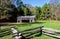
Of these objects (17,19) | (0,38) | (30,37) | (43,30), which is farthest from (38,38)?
(17,19)

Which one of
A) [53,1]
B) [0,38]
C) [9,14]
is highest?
[53,1]

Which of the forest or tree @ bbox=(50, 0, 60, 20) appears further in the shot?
tree @ bbox=(50, 0, 60, 20)

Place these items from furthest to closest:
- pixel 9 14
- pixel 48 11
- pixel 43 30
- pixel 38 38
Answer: pixel 48 11
pixel 9 14
pixel 43 30
pixel 38 38

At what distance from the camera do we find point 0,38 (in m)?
10.5

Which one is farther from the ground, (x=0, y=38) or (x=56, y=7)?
(x=56, y=7)

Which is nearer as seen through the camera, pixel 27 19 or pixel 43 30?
pixel 43 30

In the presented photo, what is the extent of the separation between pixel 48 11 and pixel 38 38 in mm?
38885

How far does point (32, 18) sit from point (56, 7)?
915 cm

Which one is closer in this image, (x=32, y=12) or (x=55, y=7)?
(x=55, y=7)

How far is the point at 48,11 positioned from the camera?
158ft

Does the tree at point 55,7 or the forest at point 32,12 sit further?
the tree at point 55,7

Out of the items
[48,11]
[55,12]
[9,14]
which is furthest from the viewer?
[48,11]

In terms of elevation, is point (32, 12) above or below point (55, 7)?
below

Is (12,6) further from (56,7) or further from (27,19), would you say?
→ (56,7)
